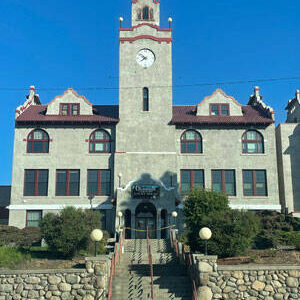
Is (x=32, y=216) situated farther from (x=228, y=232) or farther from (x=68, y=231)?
(x=228, y=232)

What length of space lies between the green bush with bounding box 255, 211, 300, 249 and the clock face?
1616cm

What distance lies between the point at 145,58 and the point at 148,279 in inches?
931

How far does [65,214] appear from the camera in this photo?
1008 inches

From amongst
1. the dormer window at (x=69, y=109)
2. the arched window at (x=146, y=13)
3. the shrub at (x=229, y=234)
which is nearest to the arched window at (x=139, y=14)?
the arched window at (x=146, y=13)

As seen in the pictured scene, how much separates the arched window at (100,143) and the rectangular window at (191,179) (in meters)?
6.95

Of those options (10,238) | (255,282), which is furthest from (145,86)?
(255,282)

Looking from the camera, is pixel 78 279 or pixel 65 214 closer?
pixel 78 279

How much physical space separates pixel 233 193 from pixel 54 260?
1867 cm

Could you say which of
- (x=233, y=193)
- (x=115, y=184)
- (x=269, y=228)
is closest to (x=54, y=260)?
(x=115, y=184)

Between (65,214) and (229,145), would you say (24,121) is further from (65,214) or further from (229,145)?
(229,145)

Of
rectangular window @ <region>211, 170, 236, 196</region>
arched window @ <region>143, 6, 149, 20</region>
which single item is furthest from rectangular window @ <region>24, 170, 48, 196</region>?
arched window @ <region>143, 6, 149, 20</region>

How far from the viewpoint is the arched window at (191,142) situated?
1516 inches

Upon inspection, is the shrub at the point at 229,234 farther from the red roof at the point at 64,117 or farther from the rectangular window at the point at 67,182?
the red roof at the point at 64,117

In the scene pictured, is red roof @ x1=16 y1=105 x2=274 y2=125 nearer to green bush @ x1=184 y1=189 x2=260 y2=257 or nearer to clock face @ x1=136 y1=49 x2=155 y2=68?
clock face @ x1=136 y1=49 x2=155 y2=68
